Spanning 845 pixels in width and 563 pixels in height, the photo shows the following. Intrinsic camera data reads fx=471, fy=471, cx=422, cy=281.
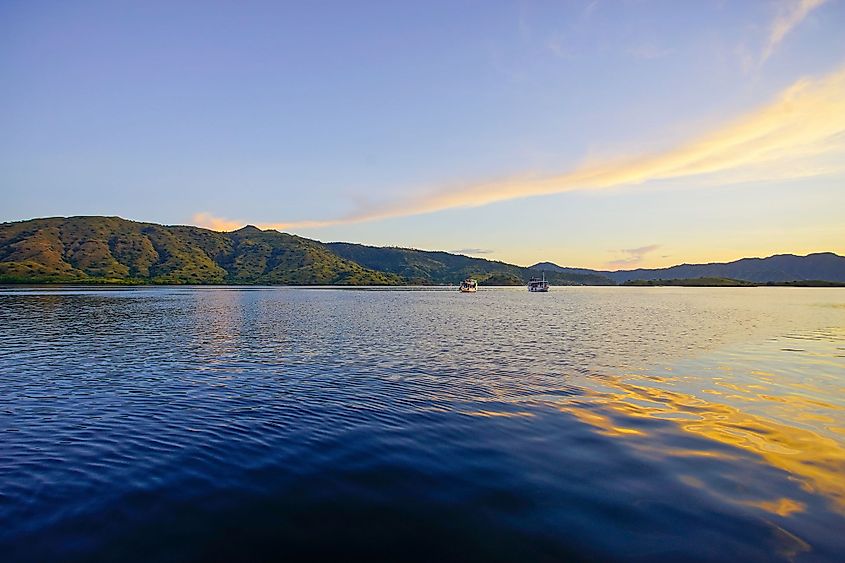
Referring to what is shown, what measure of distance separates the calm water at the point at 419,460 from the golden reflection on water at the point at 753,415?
0.42ft

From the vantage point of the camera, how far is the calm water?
11148 millimetres

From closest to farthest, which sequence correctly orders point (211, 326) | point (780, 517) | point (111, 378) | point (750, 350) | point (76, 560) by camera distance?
point (76, 560)
point (780, 517)
point (111, 378)
point (750, 350)
point (211, 326)

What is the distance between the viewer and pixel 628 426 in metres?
20.8

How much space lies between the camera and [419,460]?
1639 centimetres

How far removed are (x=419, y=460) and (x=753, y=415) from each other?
680 inches

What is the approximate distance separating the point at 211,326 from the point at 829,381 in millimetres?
66780

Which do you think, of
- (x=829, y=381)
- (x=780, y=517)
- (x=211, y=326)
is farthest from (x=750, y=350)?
(x=211, y=326)

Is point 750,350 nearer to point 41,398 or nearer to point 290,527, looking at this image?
point 290,527

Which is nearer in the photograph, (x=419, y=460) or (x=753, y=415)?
(x=419, y=460)

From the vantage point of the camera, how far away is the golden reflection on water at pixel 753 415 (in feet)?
51.3

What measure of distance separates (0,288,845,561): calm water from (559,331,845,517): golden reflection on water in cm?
13

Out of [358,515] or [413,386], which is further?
[413,386]

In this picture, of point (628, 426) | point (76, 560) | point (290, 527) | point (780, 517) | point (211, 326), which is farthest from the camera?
point (211, 326)

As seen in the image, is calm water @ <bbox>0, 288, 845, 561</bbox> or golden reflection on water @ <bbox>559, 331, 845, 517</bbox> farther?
golden reflection on water @ <bbox>559, 331, 845, 517</bbox>
